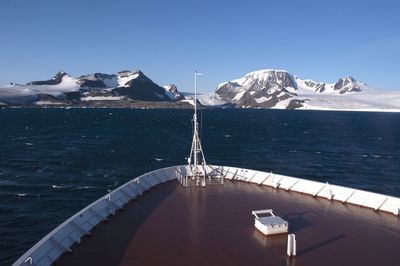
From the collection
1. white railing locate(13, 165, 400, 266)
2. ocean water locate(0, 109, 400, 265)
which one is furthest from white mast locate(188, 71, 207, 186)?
ocean water locate(0, 109, 400, 265)

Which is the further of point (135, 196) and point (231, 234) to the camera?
point (135, 196)

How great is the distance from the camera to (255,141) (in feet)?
449

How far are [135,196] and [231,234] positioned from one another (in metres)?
12.7

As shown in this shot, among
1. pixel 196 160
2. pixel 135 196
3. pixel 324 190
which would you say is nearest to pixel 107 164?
pixel 196 160

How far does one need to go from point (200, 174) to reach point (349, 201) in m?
17.6

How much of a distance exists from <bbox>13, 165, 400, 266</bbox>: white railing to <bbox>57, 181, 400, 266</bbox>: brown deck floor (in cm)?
79

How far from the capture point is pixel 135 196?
115 feet

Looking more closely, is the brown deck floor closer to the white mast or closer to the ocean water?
the white mast

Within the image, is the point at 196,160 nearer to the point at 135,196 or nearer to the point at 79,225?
the point at 135,196

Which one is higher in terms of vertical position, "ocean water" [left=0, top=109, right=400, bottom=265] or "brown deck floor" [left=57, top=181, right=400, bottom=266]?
"brown deck floor" [left=57, top=181, right=400, bottom=266]

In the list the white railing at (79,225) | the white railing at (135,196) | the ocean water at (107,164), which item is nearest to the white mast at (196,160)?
the white railing at (135,196)

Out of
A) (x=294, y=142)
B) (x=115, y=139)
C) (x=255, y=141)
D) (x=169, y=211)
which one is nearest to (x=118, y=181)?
(x=169, y=211)

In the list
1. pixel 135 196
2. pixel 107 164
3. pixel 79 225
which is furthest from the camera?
pixel 107 164

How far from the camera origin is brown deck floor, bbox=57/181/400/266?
73.0 ft
